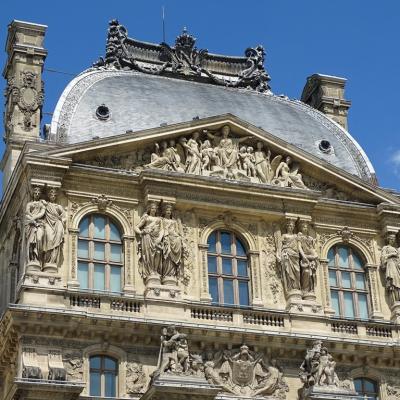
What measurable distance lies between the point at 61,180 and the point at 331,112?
40.3 ft

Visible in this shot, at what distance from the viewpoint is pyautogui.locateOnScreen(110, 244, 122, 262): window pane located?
32344mm

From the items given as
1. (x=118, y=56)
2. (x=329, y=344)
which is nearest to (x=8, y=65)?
(x=118, y=56)

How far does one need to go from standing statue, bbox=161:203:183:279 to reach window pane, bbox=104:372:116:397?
3.22 meters

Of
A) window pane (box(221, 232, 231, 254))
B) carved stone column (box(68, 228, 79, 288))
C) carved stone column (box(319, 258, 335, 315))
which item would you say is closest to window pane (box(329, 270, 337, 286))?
carved stone column (box(319, 258, 335, 315))

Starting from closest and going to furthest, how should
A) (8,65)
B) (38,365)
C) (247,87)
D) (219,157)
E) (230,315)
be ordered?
1. (38,365)
2. (230,315)
3. (219,157)
4. (8,65)
5. (247,87)

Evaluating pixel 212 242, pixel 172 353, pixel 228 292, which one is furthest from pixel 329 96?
pixel 172 353

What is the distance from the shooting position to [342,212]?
35.0 meters

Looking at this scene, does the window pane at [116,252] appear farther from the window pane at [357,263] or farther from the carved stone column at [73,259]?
the window pane at [357,263]

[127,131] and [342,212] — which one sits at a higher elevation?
[127,131]

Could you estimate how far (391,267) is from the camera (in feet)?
113

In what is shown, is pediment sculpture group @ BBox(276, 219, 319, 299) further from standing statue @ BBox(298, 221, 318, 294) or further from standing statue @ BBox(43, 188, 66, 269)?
standing statue @ BBox(43, 188, 66, 269)

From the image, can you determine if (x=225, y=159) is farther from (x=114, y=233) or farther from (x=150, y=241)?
(x=114, y=233)

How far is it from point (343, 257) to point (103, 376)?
8.75 m

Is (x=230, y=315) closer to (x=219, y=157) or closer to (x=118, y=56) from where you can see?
(x=219, y=157)
